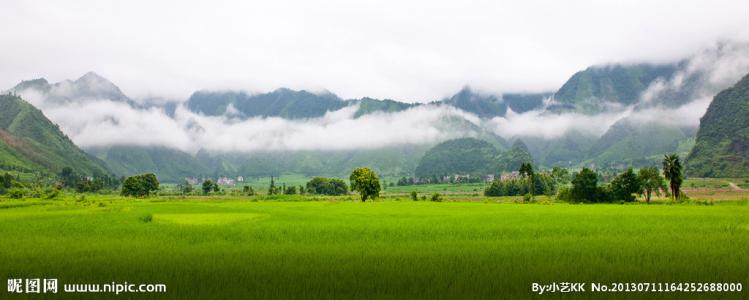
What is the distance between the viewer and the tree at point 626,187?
9793 centimetres

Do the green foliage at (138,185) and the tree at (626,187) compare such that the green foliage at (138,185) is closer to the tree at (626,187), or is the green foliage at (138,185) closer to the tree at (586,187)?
the tree at (586,187)

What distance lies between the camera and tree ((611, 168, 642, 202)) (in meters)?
97.9

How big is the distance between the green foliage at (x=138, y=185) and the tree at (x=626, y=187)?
146753 millimetres

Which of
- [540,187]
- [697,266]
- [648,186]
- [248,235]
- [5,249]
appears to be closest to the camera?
[697,266]

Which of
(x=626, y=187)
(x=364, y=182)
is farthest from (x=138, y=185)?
(x=626, y=187)

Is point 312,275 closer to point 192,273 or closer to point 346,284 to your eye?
point 346,284

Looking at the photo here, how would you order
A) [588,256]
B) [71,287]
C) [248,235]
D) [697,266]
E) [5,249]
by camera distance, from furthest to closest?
[248,235]
[5,249]
[588,256]
[697,266]
[71,287]

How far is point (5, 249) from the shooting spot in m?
19.9

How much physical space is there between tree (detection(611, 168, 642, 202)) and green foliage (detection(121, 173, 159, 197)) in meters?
147

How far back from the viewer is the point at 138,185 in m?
157

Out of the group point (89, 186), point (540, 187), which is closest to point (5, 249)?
point (540, 187)

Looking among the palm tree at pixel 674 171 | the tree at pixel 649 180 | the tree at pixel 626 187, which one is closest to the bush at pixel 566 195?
the tree at pixel 626 187

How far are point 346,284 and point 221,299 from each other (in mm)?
3270

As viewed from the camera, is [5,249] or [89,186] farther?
[89,186]
